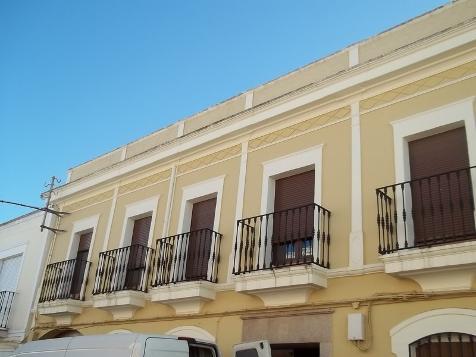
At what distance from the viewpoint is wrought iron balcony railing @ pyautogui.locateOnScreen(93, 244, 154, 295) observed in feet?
32.2

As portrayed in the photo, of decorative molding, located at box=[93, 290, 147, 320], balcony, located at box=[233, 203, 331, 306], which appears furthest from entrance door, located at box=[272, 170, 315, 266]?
decorative molding, located at box=[93, 290, 147, 320]

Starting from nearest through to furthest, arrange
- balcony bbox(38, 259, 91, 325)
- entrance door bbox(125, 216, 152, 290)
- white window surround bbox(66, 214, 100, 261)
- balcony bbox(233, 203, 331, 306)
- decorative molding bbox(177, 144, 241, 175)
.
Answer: balcony bbox(233, 203, 331, 306) < decorative molding bbox(177, 144, 241, 175) < entrance door bbox(125, 216, 152, 290) < balcony bbox(38, 259, 91, 325) < white window surround bbox(66, 214, 100, 261)

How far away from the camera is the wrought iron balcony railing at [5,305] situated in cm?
1223

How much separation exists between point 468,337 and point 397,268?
1044 mm

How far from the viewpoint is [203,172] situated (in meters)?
9.78

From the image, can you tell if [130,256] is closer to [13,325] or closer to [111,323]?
[111,323]

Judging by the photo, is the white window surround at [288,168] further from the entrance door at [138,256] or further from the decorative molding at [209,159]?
the entrance door at [138,256]

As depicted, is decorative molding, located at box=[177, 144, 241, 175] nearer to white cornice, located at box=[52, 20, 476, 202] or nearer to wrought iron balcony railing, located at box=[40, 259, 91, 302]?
white cornice, located at box=[52, 20, 476, 202]

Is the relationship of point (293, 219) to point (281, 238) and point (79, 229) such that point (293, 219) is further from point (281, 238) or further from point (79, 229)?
point (79, 229)

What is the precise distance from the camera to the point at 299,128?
8508 millimetres

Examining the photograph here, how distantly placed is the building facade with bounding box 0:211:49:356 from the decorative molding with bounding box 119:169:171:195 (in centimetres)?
271

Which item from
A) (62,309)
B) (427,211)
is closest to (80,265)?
(62,309)

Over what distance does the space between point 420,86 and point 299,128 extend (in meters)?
Result: 2.05

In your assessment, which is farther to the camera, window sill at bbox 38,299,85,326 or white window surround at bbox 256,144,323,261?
window sill at bbox 38,299,85,326
